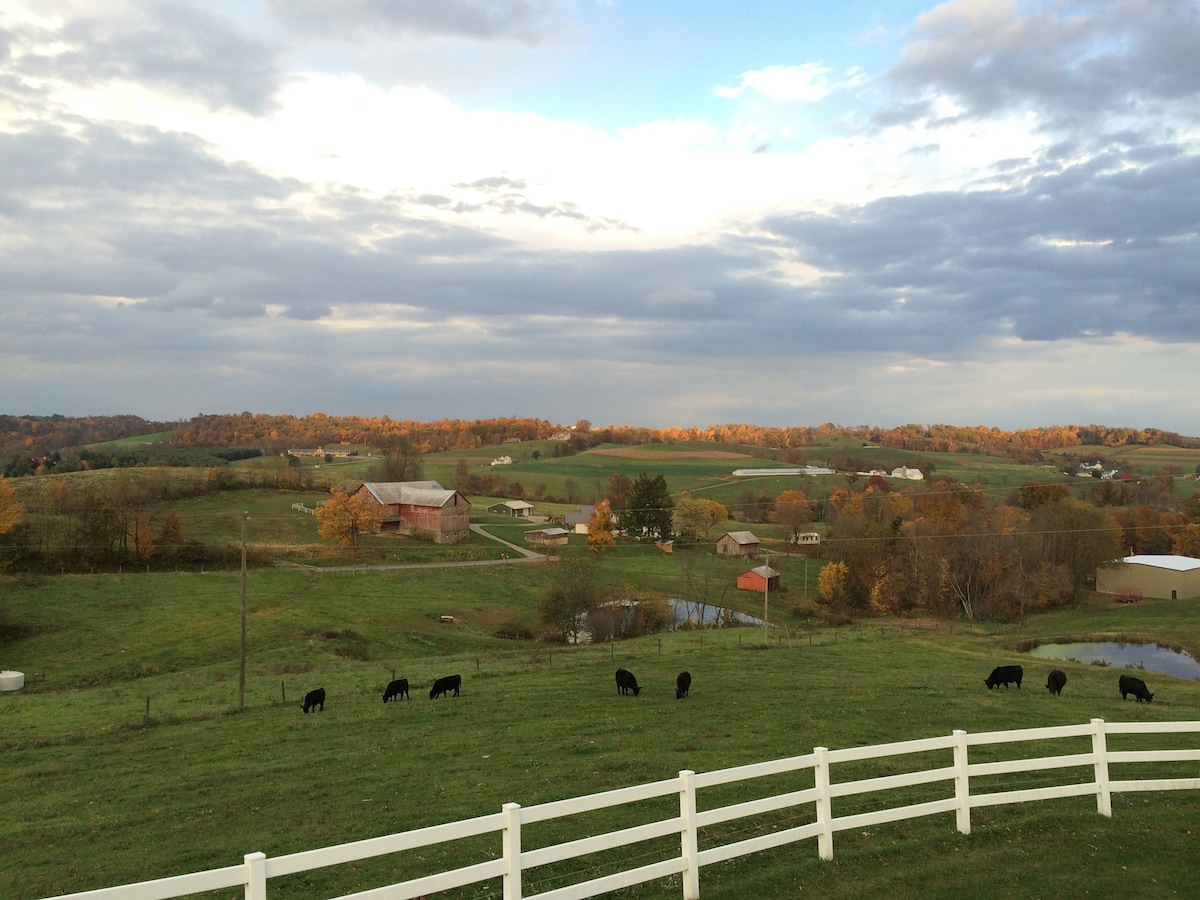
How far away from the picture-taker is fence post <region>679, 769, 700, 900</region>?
318 inches

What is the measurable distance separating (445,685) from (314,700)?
423 cm

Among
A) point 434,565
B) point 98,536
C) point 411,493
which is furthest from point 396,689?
point 411,493

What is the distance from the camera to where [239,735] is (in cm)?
2173

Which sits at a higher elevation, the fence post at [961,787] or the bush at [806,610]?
the fence post at [961,787]

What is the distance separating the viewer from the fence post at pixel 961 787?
32.8 feet

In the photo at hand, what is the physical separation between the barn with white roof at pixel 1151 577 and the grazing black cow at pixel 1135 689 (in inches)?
1911

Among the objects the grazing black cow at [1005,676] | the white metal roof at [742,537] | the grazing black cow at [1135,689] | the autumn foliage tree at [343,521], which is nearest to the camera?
the grazing black cow at [1135,689]

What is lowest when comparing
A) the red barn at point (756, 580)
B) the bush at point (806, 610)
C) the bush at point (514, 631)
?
the bush at point (806, 610)

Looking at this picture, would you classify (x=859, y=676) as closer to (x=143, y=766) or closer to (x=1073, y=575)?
(x=143, y=766)

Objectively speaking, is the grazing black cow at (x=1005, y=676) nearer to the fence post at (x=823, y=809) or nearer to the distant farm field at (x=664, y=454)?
the fence post at (x=823, y=809)

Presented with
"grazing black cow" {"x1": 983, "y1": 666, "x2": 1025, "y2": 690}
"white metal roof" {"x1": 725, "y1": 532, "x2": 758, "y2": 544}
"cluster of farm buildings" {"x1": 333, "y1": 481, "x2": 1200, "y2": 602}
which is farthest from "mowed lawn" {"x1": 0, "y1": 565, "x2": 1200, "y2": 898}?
"white metal roof" {"x1": 725, "y1": 532, "x2": 758, "y2": 544}

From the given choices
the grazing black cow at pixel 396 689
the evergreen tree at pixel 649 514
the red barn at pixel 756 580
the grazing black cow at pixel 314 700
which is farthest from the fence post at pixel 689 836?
the evergreen tree at pixel 649 514

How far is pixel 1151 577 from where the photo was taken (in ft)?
215

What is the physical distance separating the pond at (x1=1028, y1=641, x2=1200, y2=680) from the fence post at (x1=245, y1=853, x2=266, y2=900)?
41.3m
